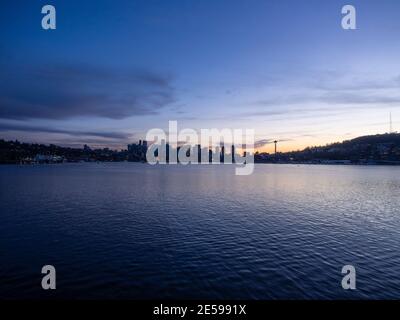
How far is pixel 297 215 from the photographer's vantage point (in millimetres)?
49750

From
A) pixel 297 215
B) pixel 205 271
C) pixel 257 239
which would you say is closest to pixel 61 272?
pixel 205 271

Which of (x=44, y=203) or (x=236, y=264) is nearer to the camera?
(x=236, y=264)

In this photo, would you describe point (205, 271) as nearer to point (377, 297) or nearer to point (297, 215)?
point (377, 297)

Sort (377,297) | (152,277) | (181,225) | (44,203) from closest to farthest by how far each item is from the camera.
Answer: (377,297)
(152,277)
(181,225)
(44,203)

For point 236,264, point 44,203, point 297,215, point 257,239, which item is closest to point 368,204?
point 297,215

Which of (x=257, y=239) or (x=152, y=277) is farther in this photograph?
(x=257, y=239)

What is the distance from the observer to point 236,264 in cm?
2625

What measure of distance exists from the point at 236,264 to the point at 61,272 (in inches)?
636
